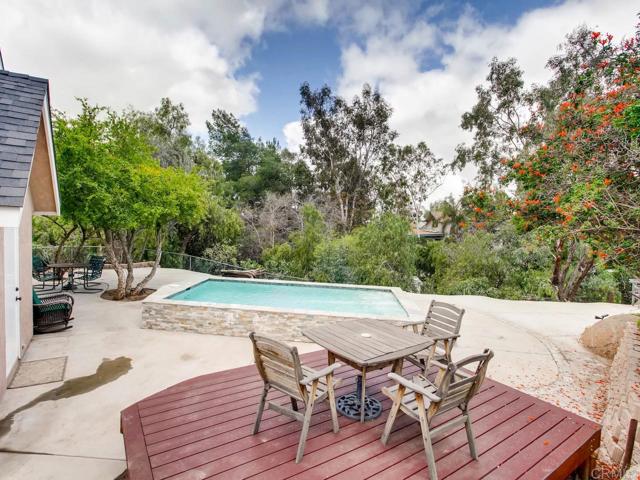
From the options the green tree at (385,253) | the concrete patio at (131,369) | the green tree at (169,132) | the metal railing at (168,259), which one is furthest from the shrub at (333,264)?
the green tree at (169,132)

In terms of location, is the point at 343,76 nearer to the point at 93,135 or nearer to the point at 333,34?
the point at 333,34

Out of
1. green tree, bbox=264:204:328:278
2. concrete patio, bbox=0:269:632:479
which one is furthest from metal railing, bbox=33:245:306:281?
concrete patio, bbox=0:269:632:479

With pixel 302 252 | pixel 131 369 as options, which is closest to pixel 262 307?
pixel 131 369

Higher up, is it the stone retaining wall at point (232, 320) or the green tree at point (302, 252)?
the green tree at point (302, 252)

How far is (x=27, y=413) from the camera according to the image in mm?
3986

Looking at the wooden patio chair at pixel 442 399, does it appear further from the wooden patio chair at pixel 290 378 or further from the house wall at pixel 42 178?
the house wall at pixel 42 178

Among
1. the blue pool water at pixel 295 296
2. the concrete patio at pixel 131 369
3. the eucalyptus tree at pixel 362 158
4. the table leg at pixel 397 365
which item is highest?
the eucalyptus tree at pixel 362 158

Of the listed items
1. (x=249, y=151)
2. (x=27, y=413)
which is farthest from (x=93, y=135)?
(x=249, y=151)

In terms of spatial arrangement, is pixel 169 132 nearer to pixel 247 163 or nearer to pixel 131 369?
pixel 247 163

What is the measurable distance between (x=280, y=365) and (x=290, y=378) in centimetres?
14

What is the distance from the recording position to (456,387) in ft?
8.43

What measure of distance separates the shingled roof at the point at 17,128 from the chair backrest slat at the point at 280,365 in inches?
110

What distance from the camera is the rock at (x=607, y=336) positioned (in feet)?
20.8

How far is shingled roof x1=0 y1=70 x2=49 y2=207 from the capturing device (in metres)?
3.37
